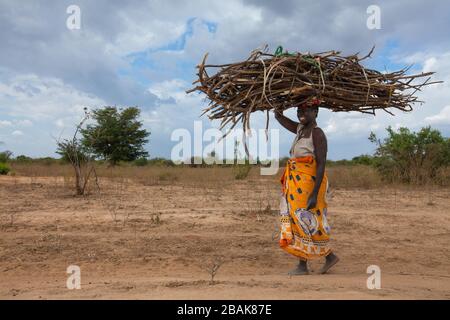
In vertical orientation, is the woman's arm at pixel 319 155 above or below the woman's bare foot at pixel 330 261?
above

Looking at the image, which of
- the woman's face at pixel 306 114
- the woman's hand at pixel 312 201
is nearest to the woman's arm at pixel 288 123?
the woman's face at pixel 306 114

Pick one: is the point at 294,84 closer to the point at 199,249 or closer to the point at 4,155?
the point at 199,249

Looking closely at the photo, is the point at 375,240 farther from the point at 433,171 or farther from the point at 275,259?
the point at 433,171

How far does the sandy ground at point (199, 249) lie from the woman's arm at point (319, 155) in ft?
2.25

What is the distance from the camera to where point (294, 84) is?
367 cm

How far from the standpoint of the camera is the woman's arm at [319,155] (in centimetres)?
386

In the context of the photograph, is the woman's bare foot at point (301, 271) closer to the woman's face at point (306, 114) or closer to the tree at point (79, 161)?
the woman's face at point (306, 114)

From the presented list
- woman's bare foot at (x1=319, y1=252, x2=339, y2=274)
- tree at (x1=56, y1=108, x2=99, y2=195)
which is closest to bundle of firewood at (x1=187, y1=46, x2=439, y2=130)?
woman's bare foot at (x1=319, y1=252, x2=339, y2=274)

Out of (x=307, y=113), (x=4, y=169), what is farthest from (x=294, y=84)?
(x=4, y=169)

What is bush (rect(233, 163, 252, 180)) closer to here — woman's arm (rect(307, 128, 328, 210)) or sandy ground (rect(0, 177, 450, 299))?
sandy ground (rect(0, 177, 450, 299))

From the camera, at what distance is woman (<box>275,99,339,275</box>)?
3883 millimetres

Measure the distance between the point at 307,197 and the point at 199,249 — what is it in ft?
5.66

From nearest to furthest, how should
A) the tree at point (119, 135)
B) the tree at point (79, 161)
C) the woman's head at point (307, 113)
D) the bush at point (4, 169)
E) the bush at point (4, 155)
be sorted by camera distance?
1. the woman's head at point (307, 113)
2. the tree at point (79, 161)
3. the bush at point (4, 169)
4. the bush at point (4, 155)
5. the tree at point (119, 135)
